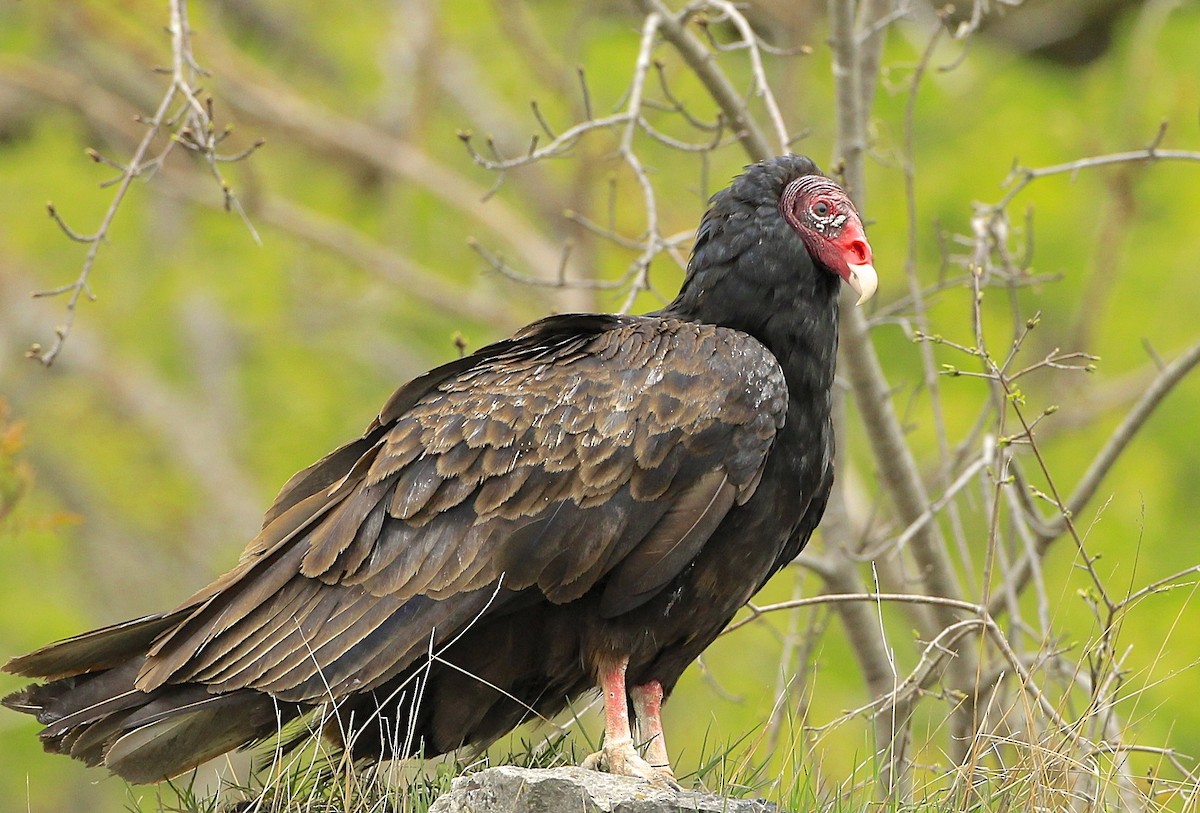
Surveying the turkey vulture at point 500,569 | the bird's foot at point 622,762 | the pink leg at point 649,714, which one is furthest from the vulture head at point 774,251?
the bird's foot at point 622,762

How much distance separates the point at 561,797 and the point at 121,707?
1.24 meters

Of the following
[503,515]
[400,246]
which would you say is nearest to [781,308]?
[503,515]

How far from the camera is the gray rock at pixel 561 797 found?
10.6ft

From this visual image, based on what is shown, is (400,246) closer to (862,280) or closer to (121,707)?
(862,280)

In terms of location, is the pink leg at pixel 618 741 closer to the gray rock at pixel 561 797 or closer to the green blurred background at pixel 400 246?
the gray rock at pixel 561 797

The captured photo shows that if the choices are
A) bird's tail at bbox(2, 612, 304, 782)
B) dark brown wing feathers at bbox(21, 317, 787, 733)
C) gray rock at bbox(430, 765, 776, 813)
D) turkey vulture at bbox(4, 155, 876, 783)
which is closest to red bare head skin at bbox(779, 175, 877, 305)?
turkey vulture at bbox(4, 155, 876, 783)

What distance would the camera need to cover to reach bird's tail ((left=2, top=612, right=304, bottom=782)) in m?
3.83

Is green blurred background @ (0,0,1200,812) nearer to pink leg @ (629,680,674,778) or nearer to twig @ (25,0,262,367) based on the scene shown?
twig @ (25,0,262,367)

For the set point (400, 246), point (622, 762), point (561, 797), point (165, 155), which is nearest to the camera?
point (561, 797)

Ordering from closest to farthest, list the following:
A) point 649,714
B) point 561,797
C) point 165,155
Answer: point 561,797
point 649,714
point 165,155

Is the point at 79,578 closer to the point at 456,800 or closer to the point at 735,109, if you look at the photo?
the point at 735,109

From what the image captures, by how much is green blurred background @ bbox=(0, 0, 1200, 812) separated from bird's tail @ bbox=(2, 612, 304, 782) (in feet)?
19.9

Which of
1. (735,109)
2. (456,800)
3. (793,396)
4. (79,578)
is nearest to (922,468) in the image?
(735,109)

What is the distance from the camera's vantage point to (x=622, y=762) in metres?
3.73
